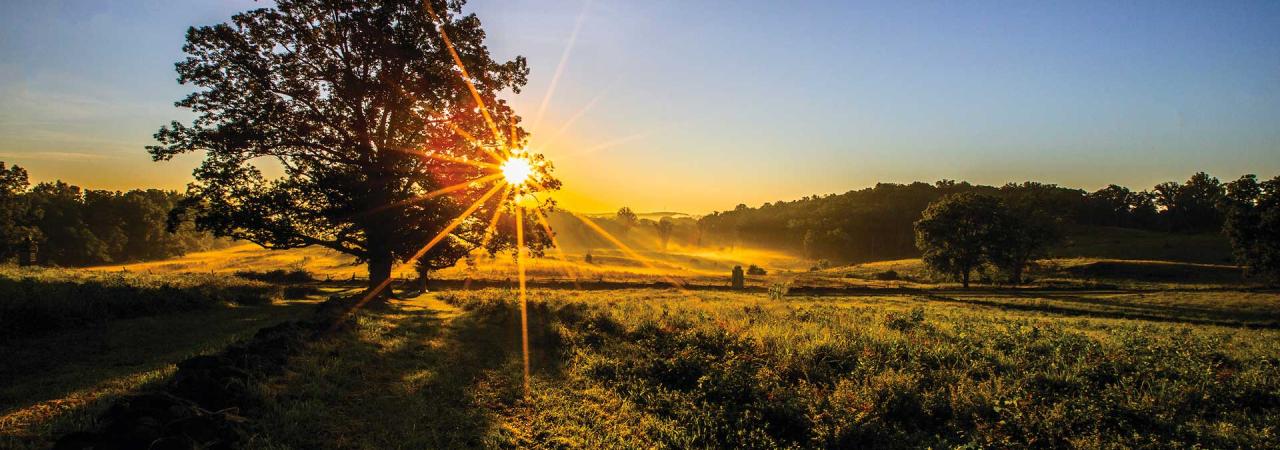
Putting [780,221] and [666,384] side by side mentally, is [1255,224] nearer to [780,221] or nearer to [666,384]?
[666,384]

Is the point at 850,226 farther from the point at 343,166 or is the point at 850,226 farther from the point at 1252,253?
the point at 343,166

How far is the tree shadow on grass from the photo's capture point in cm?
656

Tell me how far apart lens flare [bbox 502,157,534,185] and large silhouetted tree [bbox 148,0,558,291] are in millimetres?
1331

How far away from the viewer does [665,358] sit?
35.3 ft

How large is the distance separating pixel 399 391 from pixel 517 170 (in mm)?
16631

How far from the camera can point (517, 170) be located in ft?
79.6

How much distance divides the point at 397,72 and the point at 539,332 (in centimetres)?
1385

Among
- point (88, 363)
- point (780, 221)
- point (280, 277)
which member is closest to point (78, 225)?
point (280, 277)

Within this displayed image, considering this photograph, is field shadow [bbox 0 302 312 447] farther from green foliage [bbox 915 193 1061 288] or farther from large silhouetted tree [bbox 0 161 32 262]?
large silhouetted tree [bbox 0 161 32 262]

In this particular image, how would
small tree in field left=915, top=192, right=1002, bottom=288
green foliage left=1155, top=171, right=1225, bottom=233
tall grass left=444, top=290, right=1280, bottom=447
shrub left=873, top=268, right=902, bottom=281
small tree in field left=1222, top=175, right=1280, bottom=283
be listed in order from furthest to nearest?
green foliage left=1155, top=171, right=1225, bottom=233 → shrub left=873, top=268, right=902, bottom=281 → small tree in field left=915, top=192, right=1002, bottom=288 → small tree in field left=1222, top=175, right=1280, bottom=283 → tall grass left=444, top=290, right=1280, bottom=447

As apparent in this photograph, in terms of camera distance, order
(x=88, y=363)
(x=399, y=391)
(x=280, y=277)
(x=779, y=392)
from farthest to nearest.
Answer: (x=280, y=277) < (x=88, y=363) < (x=399, y=391) < (x=779, y=392)

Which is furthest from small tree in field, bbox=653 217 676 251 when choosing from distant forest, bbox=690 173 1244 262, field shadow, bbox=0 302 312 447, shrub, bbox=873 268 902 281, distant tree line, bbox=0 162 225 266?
field shadow, bbox=0 302 312 447

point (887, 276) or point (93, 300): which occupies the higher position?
point (93, 300)

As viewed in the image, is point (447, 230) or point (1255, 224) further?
point (1255, 224)
